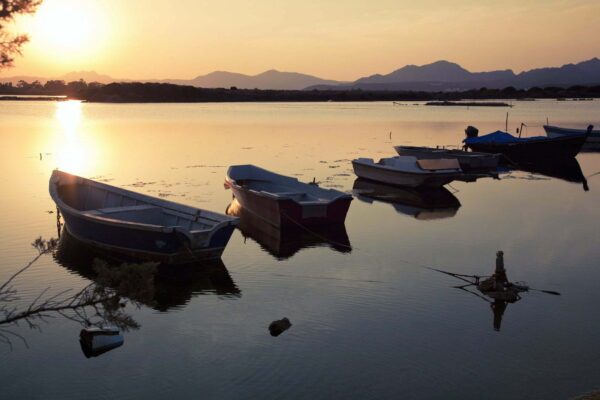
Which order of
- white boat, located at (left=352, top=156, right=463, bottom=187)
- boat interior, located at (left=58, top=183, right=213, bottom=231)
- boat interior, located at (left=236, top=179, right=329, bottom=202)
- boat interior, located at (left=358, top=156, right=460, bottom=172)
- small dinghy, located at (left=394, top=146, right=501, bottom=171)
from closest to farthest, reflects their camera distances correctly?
boat interior, located at (left=58, top=183, right=213, bottom=231) → boat interior, located at (left=236, top=179, right=329, bottom=202) → white boat, located at (left=352, top=156, right=463, bottom=187) → boat interior, located at (left=358, top=156, right=460, bottom=172) → small dinghy, located at (left=394, top=146, right=501, bottom=171)

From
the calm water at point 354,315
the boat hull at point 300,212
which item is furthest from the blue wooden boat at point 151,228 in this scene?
the boat hull at point 300,212

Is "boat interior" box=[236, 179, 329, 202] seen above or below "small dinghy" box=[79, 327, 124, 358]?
above

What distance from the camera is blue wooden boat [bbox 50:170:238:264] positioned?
1355 cm

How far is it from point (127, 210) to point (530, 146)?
2831 cm

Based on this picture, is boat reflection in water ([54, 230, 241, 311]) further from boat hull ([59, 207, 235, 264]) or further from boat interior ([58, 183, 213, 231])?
boat interior ([58, 183, 213, 231])

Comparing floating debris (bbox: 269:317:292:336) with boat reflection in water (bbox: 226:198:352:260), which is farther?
boat reflection in water (bbox: 226:198:352:260)

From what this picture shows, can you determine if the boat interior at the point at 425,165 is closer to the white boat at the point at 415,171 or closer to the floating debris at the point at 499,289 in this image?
the white boat at the point at 415,171

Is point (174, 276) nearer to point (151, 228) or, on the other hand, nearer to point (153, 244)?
point (153, 244)

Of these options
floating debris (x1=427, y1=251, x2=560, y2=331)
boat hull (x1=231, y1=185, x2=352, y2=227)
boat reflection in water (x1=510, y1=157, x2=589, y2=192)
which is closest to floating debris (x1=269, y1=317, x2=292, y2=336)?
floating debris (x1=427, y1=251, x2=560, y2=331)

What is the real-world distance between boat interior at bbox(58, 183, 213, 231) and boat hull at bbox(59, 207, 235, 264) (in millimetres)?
682

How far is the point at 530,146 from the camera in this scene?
3634 cm

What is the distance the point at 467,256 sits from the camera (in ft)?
51.1

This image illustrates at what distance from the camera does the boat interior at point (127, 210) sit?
15.0 m

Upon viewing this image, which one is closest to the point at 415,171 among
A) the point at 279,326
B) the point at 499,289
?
the point at 499,289
